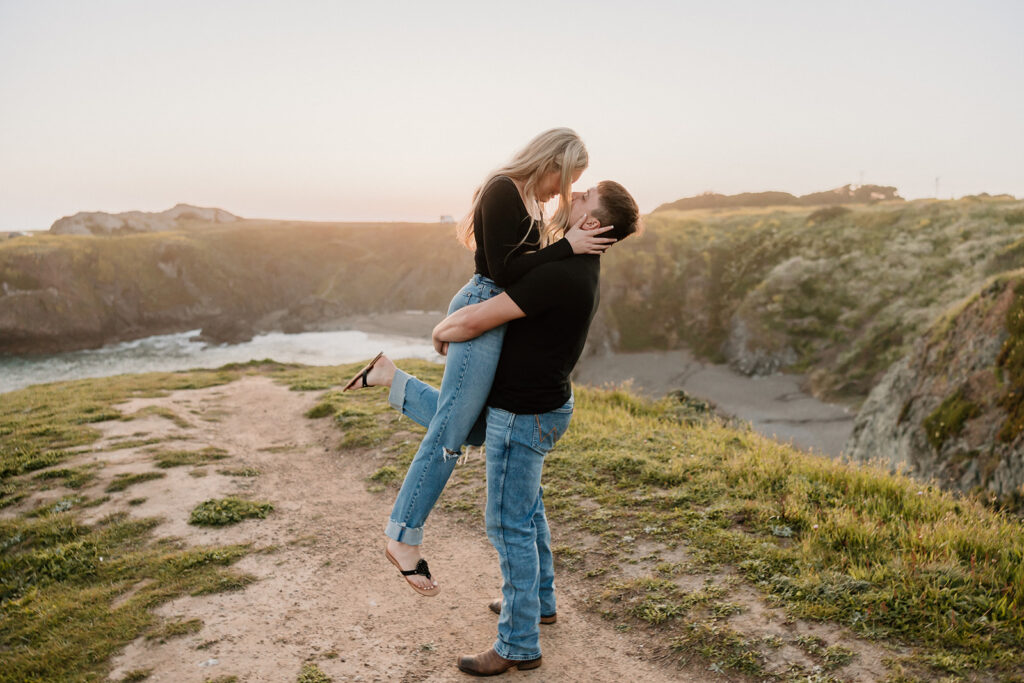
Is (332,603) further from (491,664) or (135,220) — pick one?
(135,220)

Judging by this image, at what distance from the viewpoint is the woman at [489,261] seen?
118 inches

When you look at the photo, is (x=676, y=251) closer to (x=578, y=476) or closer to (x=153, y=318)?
(x=578, y=476)

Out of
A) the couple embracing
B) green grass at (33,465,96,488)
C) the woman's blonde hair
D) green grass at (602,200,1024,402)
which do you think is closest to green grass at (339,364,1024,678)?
the couple embracing

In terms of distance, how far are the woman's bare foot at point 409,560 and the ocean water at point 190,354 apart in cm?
4397

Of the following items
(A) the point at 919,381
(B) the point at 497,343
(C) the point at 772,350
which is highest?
(B) the point at 497,343

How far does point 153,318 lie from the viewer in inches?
2773

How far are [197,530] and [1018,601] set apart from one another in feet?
23.9

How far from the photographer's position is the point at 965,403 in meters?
11.0

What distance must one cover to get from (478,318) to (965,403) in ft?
40.4

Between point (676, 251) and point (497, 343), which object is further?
point (676, 251)

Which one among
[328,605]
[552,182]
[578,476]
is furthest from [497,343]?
[578,476]

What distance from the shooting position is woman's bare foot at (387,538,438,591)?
3283mm

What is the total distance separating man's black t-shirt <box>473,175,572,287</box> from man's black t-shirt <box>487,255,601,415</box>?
2.2 inches

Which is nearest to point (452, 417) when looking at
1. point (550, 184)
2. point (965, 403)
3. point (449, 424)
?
point (449, 424)
